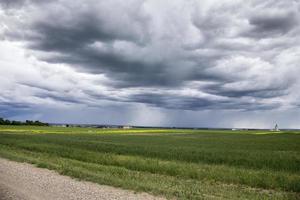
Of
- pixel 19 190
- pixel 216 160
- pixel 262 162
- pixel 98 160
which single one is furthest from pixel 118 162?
pixel 19 190

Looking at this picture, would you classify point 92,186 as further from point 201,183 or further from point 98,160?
point 98,160

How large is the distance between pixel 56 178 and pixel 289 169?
56.8 ft

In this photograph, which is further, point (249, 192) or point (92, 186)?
point (249, 192)

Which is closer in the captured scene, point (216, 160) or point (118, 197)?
point (118, 197)

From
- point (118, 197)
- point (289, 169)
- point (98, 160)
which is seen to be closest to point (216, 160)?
point (289, 169)

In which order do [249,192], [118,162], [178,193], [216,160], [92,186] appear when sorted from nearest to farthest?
[178,193] < [92,186] < [249,192] < [118,162] < [216,160]

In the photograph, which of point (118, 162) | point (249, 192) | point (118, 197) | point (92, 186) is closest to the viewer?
point (118, 197)

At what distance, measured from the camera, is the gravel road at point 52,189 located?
14875 millimetres

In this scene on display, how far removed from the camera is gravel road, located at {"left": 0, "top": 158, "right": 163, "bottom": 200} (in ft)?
48.8

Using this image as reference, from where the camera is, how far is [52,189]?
16500mm

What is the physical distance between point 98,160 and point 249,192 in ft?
54.0

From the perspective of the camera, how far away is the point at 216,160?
33031mm

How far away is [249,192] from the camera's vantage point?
18797 millimetres

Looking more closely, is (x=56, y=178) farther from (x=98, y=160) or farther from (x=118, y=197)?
(x=98, y=160)
